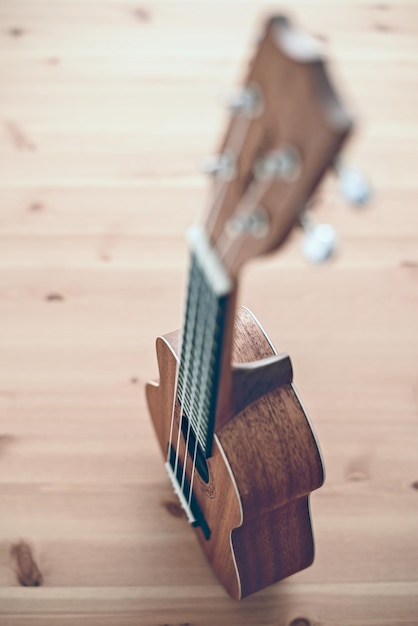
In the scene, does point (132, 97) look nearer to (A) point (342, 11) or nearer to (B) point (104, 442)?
(A) point (342, 11)

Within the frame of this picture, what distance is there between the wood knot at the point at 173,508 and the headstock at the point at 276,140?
67 cm

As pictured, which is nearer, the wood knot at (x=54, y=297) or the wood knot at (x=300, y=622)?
the wood knot at (x=300, y=622)

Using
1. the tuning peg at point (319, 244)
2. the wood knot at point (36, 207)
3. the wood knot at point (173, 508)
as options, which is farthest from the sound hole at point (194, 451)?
the wood knot at point (36, 207)

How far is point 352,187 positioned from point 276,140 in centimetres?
8

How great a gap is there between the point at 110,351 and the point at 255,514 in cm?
55

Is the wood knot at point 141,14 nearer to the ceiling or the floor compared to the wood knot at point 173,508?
nearer to the ceiling

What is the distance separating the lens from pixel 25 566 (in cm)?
113

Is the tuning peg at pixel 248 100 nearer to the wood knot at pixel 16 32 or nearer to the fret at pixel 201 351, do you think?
the fret at pixel 201 351

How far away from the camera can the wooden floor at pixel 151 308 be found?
1.13m

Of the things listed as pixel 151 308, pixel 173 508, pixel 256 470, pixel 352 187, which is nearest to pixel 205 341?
pixel 256 470

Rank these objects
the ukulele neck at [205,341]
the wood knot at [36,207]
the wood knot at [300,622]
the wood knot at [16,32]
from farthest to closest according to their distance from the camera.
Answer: the wood knot at [16,32] < the wood knot at [36,207] < the wood knot at [300,622] < the ukulele neck at [205,341]

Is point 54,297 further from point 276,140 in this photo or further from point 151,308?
point 276,140

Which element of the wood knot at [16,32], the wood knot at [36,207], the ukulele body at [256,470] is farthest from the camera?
the wood knot at [16,32]

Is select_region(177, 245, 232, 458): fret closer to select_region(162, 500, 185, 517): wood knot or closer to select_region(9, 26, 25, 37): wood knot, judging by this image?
select_region(162, 500, 185, 517): wood knot
